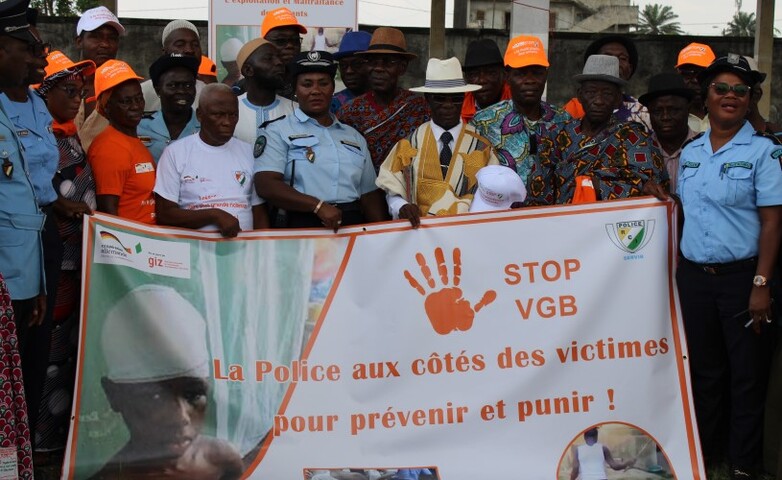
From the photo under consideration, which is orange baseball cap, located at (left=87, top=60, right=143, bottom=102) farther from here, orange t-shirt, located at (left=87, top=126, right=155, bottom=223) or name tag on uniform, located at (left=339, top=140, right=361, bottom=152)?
name tag on uniform, located at (left=339, top=140, right=361, bottom=152)

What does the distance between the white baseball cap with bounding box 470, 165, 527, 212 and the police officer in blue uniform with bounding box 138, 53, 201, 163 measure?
1.89 meters

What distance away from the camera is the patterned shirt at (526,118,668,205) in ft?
18.4

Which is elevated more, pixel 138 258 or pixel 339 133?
pixel 339 133

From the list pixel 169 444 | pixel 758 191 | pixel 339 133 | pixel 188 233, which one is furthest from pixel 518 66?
pixel 169 444

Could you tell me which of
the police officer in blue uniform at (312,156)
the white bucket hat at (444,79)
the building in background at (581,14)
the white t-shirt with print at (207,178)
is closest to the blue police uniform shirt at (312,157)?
the police officer in blue uniform at (312,156)

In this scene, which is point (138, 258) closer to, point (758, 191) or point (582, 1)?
point (758, 191)

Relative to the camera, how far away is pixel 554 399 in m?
5.34

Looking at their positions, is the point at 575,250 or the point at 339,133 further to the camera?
the point at 339,133

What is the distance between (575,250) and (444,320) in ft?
2.60

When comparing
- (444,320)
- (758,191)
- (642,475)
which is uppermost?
(758,191)

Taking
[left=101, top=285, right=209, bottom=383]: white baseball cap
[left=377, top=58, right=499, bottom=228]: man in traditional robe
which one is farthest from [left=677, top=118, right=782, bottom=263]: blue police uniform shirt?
[left=101, top=285, right=209, bottom=383]: white baseball cap

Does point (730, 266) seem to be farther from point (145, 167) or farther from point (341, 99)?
point (145, 167)

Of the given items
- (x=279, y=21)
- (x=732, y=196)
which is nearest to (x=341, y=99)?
(x=279, y=21)

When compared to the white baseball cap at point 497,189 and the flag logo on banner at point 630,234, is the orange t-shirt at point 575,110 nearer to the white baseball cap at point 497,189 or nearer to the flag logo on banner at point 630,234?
the white baseball cap at point 497,189
